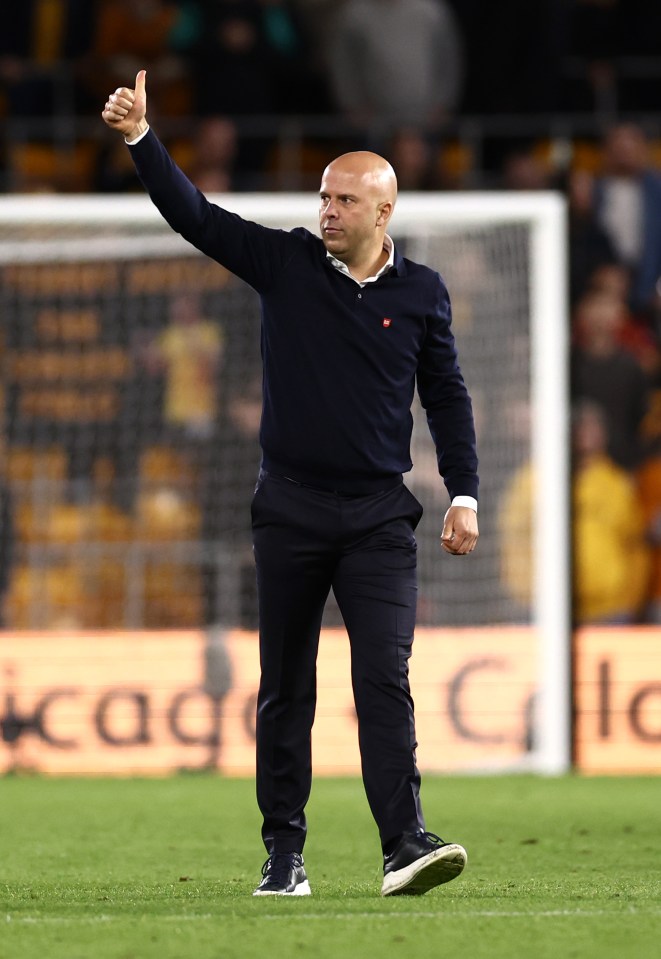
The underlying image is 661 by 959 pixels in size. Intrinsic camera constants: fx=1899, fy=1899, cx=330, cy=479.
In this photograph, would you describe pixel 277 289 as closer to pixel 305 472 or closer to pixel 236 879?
pixel 305 472

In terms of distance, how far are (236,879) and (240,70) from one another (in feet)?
28.4

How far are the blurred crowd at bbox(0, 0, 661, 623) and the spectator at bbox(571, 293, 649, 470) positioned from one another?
0.05 metres

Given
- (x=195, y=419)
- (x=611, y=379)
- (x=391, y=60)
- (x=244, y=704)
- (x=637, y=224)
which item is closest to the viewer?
(x=244, y=704)

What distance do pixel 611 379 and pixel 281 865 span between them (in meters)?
6.42

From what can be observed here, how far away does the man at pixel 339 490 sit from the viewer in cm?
476

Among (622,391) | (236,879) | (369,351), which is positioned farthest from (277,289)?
(622,391)

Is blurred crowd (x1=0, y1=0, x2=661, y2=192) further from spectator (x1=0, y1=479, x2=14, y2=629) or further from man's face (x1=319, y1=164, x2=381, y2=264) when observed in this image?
man's face (x1=319, y1=164, x2=381, y2=264)

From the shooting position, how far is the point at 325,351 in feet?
15.7

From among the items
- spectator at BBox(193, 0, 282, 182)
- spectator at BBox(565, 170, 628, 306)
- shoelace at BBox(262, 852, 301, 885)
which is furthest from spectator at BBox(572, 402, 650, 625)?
shoelace at BBox(262, 852, 301, 885)

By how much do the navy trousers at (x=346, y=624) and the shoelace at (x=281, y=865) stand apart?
0.02 metres

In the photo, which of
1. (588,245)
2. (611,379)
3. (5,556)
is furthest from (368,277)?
(588,245)

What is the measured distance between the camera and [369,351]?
15.7 ft

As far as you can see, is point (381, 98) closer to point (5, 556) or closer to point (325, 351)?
point (5, 556)

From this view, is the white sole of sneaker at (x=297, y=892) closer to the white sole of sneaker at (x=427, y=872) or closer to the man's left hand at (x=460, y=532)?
the white sole of sneaker at (x=427, y=872)
